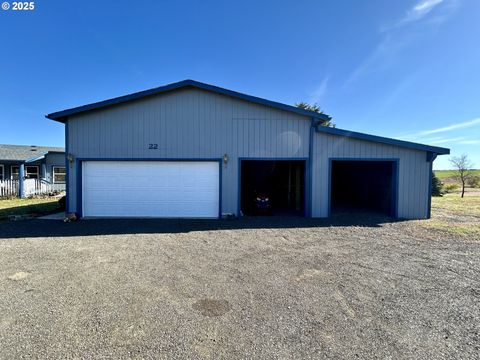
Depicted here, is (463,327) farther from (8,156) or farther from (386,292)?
(8,156)

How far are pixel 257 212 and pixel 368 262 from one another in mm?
5423

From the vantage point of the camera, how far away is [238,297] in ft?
11.3

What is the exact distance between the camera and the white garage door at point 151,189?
9305mm

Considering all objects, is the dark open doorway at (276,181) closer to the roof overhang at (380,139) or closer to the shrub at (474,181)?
the roof overhang at (380,139)

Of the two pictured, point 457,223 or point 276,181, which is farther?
point 276,181

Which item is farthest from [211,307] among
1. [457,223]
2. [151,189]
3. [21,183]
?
[21,183]

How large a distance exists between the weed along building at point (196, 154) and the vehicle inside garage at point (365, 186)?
1403 mm

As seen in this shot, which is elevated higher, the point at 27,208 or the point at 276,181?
the point at 276,181

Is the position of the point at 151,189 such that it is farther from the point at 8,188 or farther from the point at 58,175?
the point at 58,175

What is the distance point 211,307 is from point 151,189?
7.03m

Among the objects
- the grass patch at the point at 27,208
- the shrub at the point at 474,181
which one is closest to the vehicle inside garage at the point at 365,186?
the grass patch at the point at 27,208

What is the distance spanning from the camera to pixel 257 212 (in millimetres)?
9938

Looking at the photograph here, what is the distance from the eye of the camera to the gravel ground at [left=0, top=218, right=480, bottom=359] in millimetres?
2482

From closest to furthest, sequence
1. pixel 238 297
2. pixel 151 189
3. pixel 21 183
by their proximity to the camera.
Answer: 1. pixel 238 297
2. pixel 151 189
3. pixel 21 183
